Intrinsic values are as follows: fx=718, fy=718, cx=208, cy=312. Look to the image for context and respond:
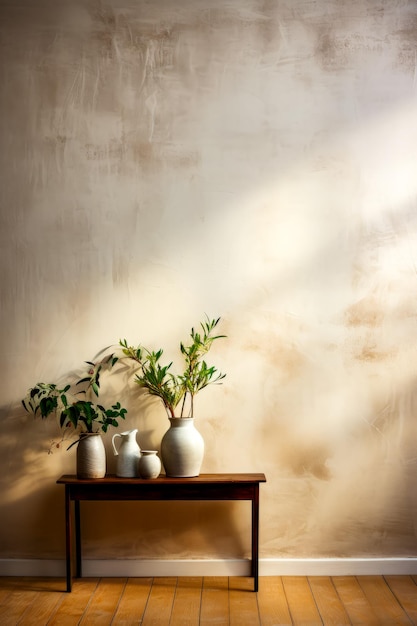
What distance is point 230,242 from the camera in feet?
13.1

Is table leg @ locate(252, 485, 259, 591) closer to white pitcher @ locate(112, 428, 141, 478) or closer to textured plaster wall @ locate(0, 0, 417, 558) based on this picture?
textured plaster wall @ locate(0, 0, 417, 558)

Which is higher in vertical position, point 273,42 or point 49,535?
point 273,42

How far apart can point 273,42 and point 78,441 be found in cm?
243

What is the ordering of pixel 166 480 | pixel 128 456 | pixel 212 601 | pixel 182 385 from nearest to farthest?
1. pixel 212 601
2. pixel 166 480
3. pixel 128 456
4. pixel 182 385

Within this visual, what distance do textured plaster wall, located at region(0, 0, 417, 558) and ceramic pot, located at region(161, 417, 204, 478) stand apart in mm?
233

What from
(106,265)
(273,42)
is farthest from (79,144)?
(273,42)

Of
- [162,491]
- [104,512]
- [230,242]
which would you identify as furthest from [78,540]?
[230,242]

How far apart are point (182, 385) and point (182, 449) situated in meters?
0.37

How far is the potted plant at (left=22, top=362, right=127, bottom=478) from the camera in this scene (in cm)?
373

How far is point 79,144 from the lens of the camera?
157 inches

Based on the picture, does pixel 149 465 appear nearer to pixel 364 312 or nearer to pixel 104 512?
pixel 104 512

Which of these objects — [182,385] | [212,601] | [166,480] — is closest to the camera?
[212,601]

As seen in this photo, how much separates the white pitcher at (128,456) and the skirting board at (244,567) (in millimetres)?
528

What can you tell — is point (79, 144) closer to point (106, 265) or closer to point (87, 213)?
point (87, 213)
